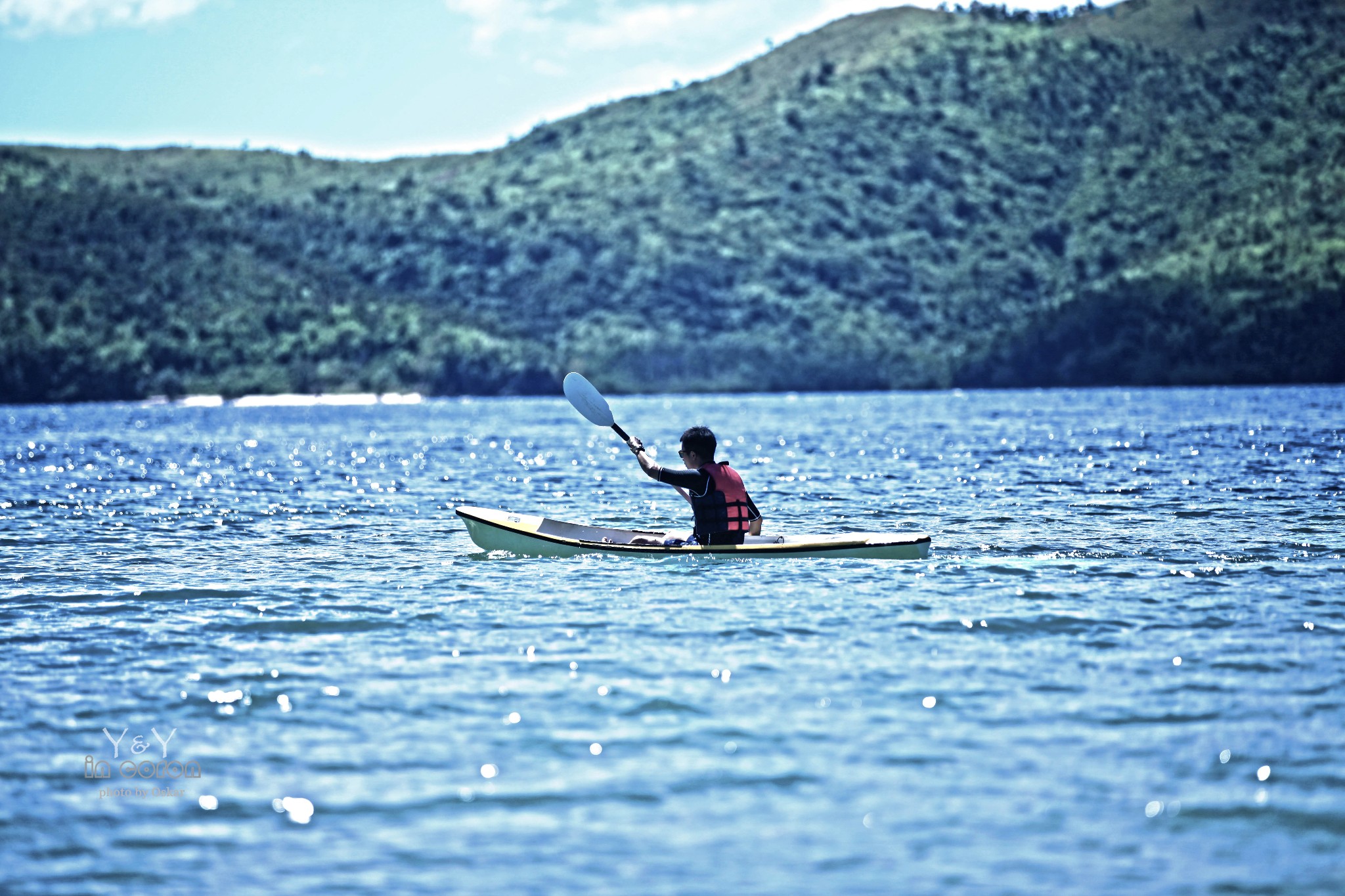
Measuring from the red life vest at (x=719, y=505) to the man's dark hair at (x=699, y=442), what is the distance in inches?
18.7

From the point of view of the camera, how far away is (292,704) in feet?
42.5

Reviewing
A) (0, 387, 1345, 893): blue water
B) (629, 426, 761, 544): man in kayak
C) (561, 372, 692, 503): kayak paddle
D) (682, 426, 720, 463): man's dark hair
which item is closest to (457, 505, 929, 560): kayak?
(629, 426, 761, 544): man in kayak

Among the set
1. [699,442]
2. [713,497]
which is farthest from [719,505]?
[699,442]

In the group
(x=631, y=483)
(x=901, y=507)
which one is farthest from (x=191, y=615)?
(x=631, y=483)

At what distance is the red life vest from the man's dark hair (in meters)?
0.47

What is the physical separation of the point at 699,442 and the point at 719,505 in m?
1.16

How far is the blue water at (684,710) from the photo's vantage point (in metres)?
9.23

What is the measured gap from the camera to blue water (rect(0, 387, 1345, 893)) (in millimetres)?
9234

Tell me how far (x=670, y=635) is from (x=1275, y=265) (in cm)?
18077

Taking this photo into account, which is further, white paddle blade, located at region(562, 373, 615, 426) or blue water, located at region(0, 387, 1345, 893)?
white paddle blade, located at region(562, 373, 615, 426)

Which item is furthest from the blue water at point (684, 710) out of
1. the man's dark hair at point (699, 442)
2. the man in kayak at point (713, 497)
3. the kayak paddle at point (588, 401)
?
the kayak paddle at point (588, 401)

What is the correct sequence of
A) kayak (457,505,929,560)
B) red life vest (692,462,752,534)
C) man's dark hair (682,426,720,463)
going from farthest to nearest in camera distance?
kayak (457,505,929,560)
red life vest (692,462,752,534)
man's dark hair (682,426,720,463)

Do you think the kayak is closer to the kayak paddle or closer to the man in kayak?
the man in kayak

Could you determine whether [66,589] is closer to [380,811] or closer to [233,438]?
[380,811]
